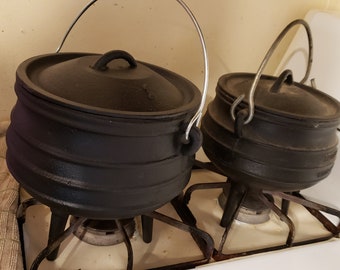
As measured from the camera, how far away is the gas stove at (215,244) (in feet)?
2.65

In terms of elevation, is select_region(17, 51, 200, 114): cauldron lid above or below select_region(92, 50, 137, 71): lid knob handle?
below

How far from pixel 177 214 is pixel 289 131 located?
38 centimetres

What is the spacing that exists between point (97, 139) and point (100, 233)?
34 centimetres

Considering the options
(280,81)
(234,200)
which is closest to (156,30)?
(280,81)

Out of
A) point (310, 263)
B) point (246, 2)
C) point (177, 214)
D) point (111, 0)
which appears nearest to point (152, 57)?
point (111, 0)

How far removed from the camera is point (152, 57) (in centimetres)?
111

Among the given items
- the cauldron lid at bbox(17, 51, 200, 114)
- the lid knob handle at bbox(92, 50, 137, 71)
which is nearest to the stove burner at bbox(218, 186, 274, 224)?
the cauldron lid at bbox(17, 51, 200, 114)

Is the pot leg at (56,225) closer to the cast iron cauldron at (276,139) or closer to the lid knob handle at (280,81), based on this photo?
the cast iron cauldron at (276,139)

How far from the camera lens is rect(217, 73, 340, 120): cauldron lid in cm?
79

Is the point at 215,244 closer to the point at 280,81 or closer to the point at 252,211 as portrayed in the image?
the point at 252,211

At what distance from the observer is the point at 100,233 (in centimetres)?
85

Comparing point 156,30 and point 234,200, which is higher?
point 156,30

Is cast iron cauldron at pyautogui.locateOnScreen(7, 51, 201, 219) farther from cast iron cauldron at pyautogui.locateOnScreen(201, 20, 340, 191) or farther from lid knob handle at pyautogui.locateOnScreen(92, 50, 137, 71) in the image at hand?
cast iron cauldron at pyautogui.locateOnScreen(201, 20, 340, 191)

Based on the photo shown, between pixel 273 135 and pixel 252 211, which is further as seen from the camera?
pixel 252 211
